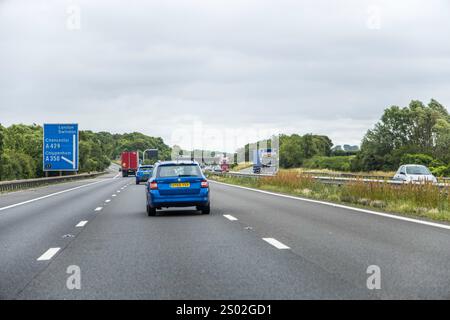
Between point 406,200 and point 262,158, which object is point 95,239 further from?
point 262,158

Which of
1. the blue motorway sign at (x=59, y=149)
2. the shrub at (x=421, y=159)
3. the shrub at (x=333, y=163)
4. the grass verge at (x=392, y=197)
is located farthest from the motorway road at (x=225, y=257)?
the shrub at (x=333, y=163)

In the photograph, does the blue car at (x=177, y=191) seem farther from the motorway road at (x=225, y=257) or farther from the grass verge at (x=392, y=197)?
the grass verge at (x=392, y=197)

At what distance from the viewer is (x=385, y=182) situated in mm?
21609

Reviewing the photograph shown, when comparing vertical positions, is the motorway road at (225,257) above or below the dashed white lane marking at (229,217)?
above

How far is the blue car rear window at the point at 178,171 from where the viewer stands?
56.6 feet

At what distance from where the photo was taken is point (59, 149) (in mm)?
49031

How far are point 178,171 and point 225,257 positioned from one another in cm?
839

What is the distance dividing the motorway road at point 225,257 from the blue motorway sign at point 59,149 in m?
33.8

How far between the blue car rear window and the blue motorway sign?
108ft

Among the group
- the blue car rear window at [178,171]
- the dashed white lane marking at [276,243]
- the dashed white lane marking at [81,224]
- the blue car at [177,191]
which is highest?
the blue car rear window at [178,171]

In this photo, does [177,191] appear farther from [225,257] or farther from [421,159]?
[421,159]

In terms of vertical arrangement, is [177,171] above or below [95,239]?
above

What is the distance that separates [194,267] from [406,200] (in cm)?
1250
